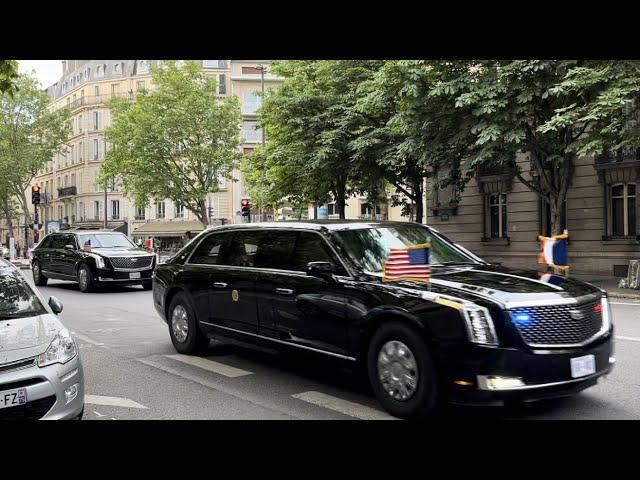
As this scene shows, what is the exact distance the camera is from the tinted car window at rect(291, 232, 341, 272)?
6.25 m

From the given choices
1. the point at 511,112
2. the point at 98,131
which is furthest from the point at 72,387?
the point at 98,131

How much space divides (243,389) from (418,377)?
2054 mm

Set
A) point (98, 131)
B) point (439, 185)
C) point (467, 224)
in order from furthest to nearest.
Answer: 1. point (98, 131)
2. point (467, 224)
3. point (439, 185)

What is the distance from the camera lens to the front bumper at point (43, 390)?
14.7ft

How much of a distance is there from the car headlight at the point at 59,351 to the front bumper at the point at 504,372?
9.54 ft

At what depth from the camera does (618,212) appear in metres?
23.8

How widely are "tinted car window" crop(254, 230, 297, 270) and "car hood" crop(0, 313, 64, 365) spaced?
2274mm

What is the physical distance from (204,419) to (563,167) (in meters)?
18.5

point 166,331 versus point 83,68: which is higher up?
point 83,68

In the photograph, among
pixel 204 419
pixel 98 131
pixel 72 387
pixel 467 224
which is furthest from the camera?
pixel 98 131

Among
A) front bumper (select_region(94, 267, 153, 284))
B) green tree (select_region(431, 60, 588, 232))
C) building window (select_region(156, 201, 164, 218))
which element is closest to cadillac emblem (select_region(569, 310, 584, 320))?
green tree (select_region(431, 60, 588, 232))

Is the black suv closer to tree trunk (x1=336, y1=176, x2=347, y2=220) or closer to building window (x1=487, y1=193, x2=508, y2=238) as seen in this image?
tree trunk (x1=336, y1=176, x2=347, y2=220)
